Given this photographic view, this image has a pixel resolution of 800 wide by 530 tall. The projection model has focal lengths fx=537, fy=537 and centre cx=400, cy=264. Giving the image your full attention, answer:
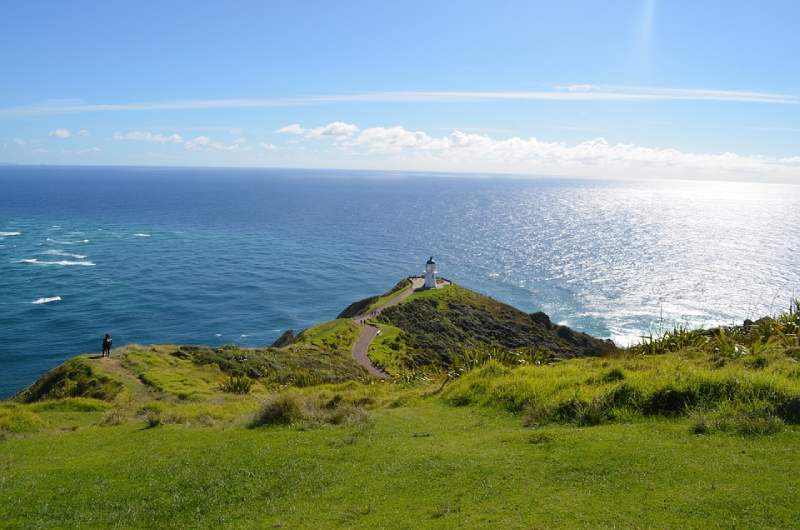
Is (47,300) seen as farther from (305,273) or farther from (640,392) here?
(640,392)

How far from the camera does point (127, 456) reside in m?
15.8

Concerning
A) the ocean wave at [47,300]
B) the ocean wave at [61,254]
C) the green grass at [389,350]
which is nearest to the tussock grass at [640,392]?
the green grass at [389,350]

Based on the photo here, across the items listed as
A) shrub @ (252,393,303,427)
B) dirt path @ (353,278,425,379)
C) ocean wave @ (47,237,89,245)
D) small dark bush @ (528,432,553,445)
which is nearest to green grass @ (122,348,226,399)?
Answer: shrub @ (252,393,303,427)

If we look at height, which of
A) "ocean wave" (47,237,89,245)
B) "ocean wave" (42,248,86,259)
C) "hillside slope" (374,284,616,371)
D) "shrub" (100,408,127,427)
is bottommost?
"hillside slope" (374,284,616,371)

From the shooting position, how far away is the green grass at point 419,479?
403 inches

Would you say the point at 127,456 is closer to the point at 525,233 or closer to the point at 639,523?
the point at 639,523

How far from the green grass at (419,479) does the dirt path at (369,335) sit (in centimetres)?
2873

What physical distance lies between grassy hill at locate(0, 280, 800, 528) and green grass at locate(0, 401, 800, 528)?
0.05 meters

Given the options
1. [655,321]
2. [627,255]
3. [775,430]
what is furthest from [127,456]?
[627,255]

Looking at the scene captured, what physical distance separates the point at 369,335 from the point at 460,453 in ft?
137

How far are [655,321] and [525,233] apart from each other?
276 feet

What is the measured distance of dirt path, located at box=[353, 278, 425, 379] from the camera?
4647 cm

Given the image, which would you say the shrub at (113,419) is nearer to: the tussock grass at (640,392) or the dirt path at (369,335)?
the tussock grass at (640,392)

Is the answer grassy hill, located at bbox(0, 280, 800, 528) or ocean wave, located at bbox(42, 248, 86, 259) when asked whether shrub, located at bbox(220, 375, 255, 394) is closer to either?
grassy hill, located at bbox(0, 280, 800, 528)
